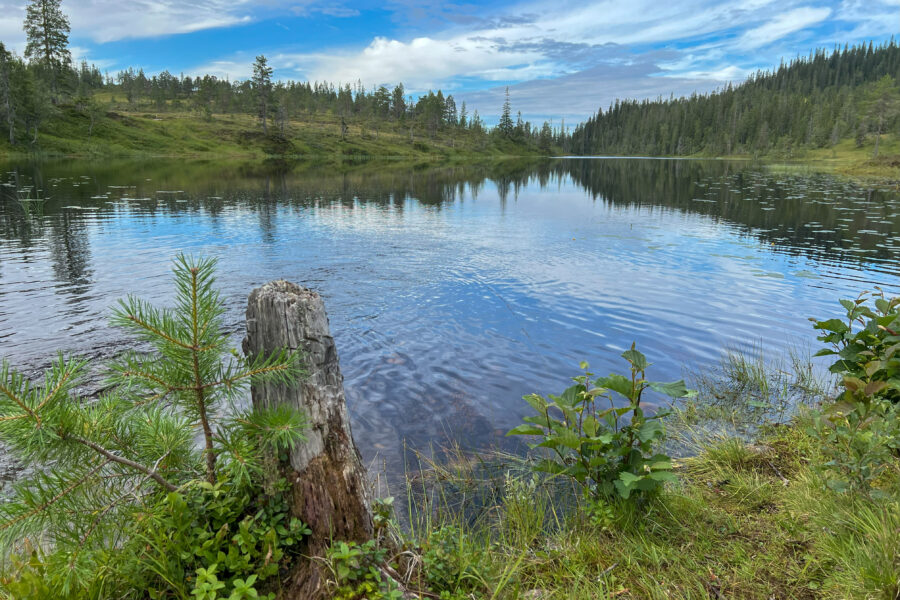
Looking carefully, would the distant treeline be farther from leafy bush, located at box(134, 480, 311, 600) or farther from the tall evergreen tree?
leafy bush, located at box(134, 480, 311, 600)

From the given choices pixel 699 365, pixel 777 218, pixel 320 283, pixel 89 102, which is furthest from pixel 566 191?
pixel 89 102

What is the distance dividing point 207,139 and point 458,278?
119 metres

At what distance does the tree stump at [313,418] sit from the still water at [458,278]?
346 centimetres

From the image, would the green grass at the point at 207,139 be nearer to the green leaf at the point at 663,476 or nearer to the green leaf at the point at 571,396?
the green leaf at the point at 571,396

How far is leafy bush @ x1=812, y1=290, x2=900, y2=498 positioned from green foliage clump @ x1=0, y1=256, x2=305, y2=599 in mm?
4552

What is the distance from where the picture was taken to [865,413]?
436cm

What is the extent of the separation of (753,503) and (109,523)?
225 inches

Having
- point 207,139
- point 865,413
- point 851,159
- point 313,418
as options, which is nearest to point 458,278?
point 865,413

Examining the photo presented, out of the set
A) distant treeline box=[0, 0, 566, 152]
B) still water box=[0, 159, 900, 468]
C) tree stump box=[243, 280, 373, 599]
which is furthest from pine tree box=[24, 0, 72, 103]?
tree stump box=[243, 280, 373, 599]

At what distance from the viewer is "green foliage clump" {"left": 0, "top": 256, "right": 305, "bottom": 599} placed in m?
2.81

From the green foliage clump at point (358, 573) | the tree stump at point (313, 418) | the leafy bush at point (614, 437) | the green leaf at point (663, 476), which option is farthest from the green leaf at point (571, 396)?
the green foliage clump at point (358, 573)

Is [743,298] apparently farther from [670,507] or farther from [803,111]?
[803,111]

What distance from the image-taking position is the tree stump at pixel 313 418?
11.6ft

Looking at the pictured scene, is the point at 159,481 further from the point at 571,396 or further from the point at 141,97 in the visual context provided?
the point at 141,97
